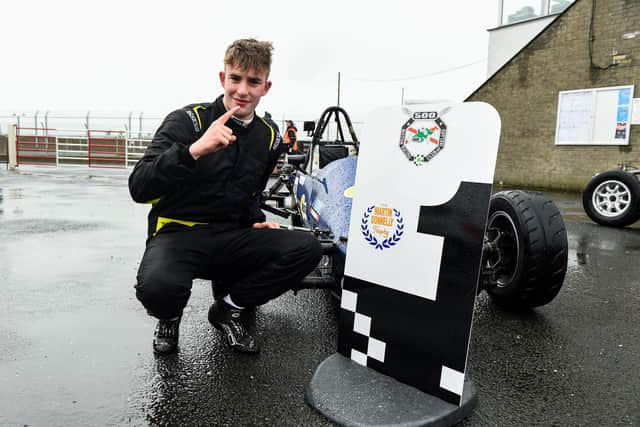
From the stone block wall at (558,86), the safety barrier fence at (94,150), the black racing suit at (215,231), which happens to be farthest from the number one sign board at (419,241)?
the safety barrier fence at (94,150)

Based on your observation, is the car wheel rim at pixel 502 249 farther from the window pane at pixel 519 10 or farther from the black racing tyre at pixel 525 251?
the window pane at pixel 519 10

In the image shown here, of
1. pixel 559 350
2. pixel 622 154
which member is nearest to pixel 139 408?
pixel 559 350

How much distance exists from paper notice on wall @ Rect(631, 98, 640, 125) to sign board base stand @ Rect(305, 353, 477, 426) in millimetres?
11434

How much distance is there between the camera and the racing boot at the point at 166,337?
2404 mm

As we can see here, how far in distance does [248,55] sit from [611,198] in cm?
605

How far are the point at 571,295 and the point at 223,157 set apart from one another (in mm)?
2660

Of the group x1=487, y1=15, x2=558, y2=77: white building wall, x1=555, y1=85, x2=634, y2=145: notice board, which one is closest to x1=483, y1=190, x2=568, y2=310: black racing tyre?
x1=555, y1=85, x2=634, y2=145: notice board

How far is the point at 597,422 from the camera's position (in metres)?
1.87

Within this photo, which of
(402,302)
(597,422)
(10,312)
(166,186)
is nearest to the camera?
(597,422)

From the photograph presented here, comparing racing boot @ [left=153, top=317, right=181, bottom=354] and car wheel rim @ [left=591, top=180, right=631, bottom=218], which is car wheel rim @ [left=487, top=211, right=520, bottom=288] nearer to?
racing boot @ [left=153, top=317, right=181, bottom=354]

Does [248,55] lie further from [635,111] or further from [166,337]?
[635,111]

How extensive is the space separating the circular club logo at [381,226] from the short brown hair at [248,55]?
0.92 meters

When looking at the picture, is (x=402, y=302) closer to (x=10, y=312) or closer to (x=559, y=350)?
(x=559, y=350)

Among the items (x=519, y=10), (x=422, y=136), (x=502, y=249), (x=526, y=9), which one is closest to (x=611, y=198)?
(x=502, y=249)
